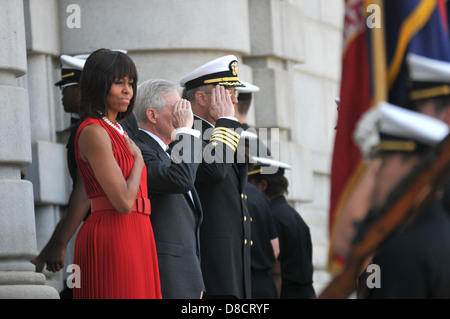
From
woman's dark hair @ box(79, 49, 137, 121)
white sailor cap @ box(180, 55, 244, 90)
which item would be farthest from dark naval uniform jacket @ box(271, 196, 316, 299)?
woman's dark hair @ box(79, 49, 137, 121)

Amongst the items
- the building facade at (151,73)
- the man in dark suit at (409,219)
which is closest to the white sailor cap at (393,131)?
the man in dark suit at (409,219)

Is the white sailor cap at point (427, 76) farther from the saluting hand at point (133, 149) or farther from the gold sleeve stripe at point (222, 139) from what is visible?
the gold sleeve stripe at point (222, 139)

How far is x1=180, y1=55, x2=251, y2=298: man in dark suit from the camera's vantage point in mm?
5246

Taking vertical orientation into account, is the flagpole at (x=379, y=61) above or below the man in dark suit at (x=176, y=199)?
above

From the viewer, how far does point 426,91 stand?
2590 millimetres

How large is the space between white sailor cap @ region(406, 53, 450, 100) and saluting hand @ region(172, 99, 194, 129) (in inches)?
102

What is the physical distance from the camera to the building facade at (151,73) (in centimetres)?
593

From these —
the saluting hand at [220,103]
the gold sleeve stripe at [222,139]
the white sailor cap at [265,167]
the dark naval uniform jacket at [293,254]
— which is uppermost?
the saluting hand at [220,103]

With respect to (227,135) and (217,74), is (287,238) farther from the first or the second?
(227,135)

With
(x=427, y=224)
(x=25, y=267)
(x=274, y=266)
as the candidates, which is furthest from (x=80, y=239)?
(x=274, y=266)

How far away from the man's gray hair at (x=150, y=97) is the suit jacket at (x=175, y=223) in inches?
10.8

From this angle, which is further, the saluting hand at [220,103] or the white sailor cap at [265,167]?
the white sailor cap at [265,167]
